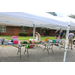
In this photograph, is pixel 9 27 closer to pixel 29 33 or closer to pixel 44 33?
pixel 29 33

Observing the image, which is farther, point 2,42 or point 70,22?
point 2,42

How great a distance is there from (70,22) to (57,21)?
0.74m

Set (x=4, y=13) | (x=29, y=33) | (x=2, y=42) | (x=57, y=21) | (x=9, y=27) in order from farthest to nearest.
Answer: (x=29, y=33)
(x=9, y=27)
(x=2, y=42)
(x=57, y=21)
(x=4, y=13)

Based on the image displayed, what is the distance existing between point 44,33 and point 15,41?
15.5m

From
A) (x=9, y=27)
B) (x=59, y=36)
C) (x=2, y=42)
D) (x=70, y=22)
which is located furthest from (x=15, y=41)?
(x=9, y=27)

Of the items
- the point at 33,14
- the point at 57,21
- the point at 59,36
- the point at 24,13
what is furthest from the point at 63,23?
the point at 59,36

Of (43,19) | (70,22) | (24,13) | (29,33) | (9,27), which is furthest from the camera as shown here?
(29,33)

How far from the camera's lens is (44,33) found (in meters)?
19.1

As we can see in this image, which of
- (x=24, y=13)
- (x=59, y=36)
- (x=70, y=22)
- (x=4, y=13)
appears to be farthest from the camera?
(x=59, y=36)

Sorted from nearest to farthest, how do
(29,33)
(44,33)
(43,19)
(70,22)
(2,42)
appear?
(43,19) → (70,22) → (2,42) → (29,33) → (44,33)

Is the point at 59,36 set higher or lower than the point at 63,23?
lower

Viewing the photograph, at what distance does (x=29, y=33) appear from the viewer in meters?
17.5

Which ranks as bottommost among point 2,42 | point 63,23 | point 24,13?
point 2,42

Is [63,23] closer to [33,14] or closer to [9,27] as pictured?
[33,14]
